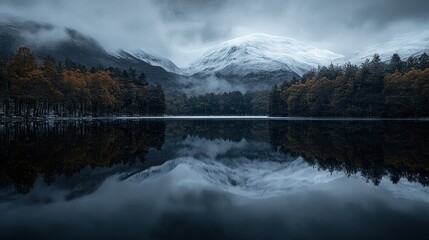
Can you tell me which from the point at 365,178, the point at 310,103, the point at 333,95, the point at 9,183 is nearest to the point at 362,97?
the point at 333,95

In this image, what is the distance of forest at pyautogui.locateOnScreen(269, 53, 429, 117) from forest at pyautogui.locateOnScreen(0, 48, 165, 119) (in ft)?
183

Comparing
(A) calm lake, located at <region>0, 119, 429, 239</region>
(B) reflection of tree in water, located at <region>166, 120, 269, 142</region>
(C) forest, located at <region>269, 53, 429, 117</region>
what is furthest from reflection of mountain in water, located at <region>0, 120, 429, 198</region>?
(C) forest, located at <region>269, 53, 429, 117</region>

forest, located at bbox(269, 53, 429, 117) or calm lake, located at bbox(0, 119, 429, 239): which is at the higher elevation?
forest, located at bbox(269, 53, 429, 117)

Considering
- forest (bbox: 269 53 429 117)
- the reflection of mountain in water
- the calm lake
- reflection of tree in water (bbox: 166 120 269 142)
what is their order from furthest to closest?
forest (bbox: 269 53 429 117)
reflection of tree in water (bbox: 166 120 269 142)
the reflection of mountain in water
the calm lake

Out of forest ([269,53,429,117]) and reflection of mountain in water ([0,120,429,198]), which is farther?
forest ([269,53,429,117])

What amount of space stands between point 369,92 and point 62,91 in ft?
262

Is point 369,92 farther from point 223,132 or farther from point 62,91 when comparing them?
point 62,91

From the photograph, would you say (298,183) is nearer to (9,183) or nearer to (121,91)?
(9,183)

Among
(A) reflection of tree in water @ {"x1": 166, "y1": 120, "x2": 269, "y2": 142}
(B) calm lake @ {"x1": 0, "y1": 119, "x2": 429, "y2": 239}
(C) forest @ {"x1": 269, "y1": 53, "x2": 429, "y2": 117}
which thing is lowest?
(B) calm lake @ {"x1": 0, "y1": 119, "x2": 429, "y2": 239}

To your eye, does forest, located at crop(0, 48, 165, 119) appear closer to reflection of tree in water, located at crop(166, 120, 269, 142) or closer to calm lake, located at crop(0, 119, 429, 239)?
reflection of tree in water, located at crop(166, 120, 269, 142)

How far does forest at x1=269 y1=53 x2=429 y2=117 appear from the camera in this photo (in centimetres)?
8781

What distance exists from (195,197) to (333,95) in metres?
101

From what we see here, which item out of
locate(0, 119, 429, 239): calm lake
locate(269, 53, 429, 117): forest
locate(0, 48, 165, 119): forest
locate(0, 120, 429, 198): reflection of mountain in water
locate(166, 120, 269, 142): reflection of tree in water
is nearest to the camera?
locate(0, 119, 429, 239): calm lake

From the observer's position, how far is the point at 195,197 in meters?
12.0
